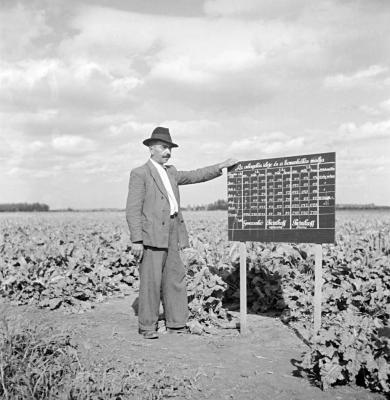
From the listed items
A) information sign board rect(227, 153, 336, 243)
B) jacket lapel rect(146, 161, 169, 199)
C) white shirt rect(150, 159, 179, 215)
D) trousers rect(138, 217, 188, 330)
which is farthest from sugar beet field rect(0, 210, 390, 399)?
jacket lapel rect(146, 161, 169, 199)

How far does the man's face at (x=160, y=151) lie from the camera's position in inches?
260

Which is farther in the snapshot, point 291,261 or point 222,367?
point 291,261

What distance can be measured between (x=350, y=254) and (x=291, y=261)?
117 centimetres

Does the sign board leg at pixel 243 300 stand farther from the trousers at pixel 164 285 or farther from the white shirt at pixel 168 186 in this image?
the white shirt at pixel 168 186

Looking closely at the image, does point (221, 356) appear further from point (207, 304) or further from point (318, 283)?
point (207, 304)

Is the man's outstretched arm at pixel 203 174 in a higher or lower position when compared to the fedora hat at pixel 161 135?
lower

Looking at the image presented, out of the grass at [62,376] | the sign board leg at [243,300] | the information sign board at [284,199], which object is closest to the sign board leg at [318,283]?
the information sign board at [284,199]

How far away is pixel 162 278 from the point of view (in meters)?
6.79

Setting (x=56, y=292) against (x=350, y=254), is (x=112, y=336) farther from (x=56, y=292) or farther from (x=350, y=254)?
(x=350, y=254)

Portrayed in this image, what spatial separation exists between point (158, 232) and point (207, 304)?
5.07 feet

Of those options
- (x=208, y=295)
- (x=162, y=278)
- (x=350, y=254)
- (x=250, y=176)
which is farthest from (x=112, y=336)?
(x=350, y=254)

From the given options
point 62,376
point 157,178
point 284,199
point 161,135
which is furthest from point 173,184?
point 62,376

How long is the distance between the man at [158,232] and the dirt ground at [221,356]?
0.34 metres

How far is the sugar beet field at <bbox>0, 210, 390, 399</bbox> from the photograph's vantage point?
14.7 ft
